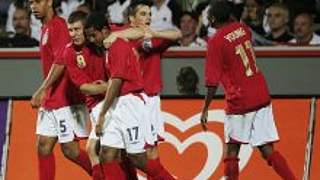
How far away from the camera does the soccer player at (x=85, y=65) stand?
8.34 m

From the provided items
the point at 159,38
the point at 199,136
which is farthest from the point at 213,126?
the point at 159,38

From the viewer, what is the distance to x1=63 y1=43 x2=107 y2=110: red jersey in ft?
27.3

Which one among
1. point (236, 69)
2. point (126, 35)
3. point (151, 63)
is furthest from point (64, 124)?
point (236, 69)

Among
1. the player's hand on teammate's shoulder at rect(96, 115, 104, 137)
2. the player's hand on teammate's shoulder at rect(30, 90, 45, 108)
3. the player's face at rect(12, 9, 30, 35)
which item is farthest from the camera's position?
the player's face at rect(12, 9, 30, 35)

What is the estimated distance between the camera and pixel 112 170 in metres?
7.94

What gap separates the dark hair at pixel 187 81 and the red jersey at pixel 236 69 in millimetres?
1495

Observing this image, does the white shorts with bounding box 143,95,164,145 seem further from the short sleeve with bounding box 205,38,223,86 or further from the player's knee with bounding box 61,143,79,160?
the player's knee with bounding box 61,143,79,160

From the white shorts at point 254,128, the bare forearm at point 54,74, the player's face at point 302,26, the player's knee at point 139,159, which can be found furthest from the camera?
the player's face at point 302,26

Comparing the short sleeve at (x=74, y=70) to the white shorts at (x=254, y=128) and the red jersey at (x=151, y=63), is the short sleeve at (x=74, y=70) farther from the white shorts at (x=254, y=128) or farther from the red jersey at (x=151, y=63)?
the white shorts at (x=254, y=128)

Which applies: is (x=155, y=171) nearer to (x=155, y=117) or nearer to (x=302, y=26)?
(x=155, y=117)

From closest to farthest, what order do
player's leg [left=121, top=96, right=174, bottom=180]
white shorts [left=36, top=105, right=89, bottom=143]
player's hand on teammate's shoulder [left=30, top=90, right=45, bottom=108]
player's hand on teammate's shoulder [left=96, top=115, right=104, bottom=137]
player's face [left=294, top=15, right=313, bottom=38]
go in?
1. player's hand on teammate's shoulder [left=96, top=115, right=104, bottom=137]
2. player's leg [left=121, top=96, right=174, bottom=180]
3. player's hand on teammate's shoulder [left=30, top=90, right=45, bottom=108]
4. white shorts [left=36, top=105, right=89, bottom=143]
5. player's face [left=294, top=15, right=313, bottom=38]

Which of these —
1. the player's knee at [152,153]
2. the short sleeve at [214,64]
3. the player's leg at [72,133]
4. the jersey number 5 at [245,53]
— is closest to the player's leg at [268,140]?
the jersey number 5 at [245,53]

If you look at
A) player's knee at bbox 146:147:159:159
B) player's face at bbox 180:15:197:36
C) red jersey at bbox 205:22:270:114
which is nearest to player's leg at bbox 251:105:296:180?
red jersey at bbox 205:22:270:114

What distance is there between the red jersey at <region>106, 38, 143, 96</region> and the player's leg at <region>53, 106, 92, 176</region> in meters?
1.19
